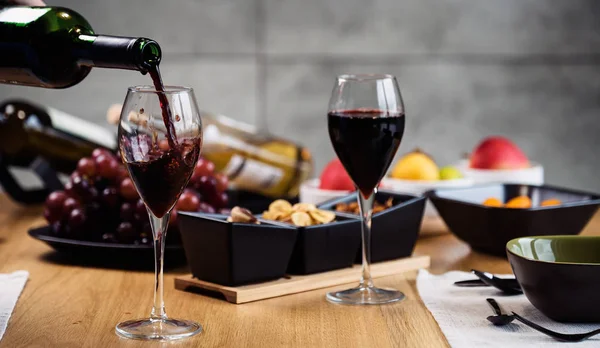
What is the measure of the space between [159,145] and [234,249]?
242mm

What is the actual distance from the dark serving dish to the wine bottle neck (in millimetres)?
365

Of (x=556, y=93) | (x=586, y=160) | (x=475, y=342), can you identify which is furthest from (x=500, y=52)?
(x=475, y=342)

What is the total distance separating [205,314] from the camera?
1077mm

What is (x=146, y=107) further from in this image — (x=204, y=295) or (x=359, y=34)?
(x=359, y=34)

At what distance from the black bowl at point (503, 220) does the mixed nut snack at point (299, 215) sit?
10.4 inches

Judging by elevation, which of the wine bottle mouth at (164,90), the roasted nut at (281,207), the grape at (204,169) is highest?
the wine bottle mouth at (164,90)

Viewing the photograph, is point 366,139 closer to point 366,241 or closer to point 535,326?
point 366,241

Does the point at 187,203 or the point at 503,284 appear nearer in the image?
the point at 503,284

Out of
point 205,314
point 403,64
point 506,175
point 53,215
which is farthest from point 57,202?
point 403,64

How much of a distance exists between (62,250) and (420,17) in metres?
2.62

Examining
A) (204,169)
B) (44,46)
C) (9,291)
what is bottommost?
(9,291)

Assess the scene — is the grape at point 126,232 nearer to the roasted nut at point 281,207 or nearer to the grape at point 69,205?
the grape at point 69,205

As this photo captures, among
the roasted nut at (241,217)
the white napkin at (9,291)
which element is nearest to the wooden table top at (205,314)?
the white napkin at (9,291)

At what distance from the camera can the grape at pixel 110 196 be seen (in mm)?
1398
